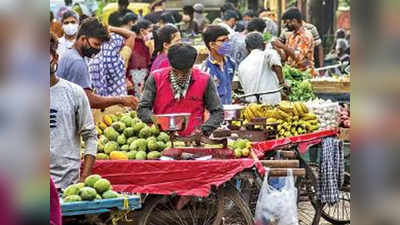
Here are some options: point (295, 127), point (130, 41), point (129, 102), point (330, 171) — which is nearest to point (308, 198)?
point (330, 171)

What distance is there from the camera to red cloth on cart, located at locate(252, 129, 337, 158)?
6.96 metres

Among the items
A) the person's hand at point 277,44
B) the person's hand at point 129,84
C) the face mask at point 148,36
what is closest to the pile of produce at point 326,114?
the person's hand at point 129,84

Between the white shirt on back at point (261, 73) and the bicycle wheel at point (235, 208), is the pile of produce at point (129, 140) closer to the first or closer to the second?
the bicycle wheel at point (235, 208)

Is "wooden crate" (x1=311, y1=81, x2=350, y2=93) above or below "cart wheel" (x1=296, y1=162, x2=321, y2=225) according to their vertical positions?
above

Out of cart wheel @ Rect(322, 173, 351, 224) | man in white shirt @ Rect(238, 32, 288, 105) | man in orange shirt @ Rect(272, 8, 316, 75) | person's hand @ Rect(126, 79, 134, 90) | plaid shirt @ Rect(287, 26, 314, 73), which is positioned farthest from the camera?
plaid shirt @ Rect(287, 26, 314, 73)

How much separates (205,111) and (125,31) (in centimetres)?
419

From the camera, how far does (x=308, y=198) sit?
734 centimetres

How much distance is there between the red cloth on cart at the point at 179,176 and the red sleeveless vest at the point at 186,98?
78cm

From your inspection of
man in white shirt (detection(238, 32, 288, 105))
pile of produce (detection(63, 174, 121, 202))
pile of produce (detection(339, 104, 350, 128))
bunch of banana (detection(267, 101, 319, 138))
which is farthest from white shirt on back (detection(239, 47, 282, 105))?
pile of produce (detection(63, 174, 121, 202))

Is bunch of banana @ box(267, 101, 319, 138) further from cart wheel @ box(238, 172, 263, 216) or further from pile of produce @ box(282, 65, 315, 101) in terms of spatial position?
pile of produce @ box(282, 65, 315, 101)

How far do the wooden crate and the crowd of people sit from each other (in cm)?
56
